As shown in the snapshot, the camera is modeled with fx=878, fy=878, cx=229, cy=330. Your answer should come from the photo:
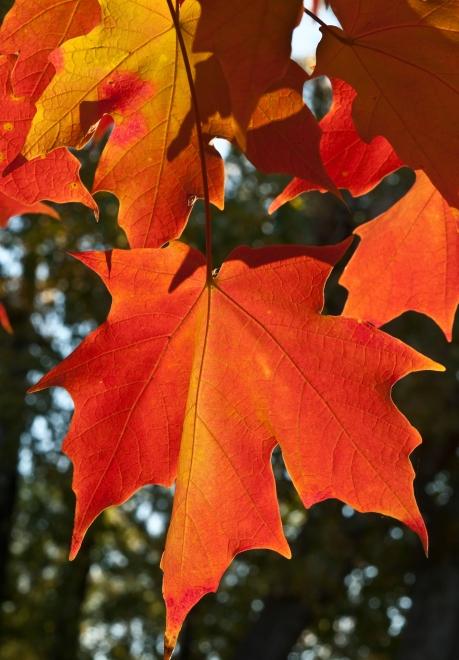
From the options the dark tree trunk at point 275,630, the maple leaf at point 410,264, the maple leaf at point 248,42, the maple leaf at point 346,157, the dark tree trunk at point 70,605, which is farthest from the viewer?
the dark tree trunk at point 70,605

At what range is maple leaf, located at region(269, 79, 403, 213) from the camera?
1015 millimetres

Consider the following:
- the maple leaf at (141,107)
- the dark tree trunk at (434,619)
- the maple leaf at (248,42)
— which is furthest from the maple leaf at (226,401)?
the dark tree trunk at (434,619)

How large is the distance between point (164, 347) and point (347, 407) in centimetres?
23

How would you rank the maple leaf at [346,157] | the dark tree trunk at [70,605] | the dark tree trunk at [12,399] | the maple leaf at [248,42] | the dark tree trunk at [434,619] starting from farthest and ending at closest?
1. the dark tree trunk at [70,605]
2. the dark tree trunk at [12,399]
3. the dark tree trunk at [434,619]
4. the maple leaf at [346,157]
5. the maple leaf at [248,42]

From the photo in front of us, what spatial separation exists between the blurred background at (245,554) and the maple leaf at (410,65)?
621 centimetres

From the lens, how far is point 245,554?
970 cm

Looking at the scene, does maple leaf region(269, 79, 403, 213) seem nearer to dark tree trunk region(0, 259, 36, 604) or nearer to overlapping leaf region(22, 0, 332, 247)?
overlapping leaf region(22, 0, 332, 247)

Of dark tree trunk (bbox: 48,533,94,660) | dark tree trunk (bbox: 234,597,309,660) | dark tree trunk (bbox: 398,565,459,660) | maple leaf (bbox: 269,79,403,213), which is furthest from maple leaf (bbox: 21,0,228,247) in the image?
dark tree trunk (bbox: 48,533,94,660)

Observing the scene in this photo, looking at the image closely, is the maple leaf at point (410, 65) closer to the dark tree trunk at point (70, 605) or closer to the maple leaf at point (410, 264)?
the maple leaf at point (410, 264)

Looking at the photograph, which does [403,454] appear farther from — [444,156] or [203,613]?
[203,613]

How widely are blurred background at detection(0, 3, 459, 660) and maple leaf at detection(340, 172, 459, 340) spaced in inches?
228

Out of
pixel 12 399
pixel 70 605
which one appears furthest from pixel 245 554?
pixel 12 399

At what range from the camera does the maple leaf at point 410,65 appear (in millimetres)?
802

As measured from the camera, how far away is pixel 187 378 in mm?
1058
